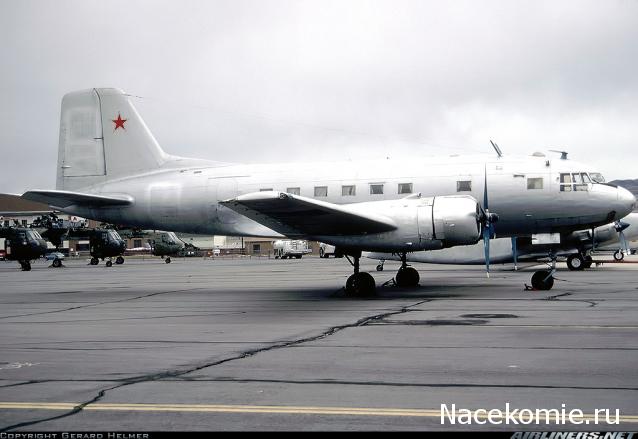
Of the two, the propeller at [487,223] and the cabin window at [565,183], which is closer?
the propeller at [487,223]

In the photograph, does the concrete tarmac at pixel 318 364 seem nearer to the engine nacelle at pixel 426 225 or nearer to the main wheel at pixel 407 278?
the engine nacelle at pixel 426 225

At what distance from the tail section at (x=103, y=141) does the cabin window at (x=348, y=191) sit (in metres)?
7.25

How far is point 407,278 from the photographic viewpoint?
24203mm

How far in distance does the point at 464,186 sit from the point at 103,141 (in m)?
13.5

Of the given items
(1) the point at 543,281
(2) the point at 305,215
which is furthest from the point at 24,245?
(1) the point at 543,281

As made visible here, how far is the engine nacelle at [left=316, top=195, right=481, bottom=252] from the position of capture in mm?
19234

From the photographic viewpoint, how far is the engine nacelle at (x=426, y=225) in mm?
19234

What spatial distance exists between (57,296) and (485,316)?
1562cm

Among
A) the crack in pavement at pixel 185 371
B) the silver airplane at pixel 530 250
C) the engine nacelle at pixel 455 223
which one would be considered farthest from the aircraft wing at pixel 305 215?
the silver airplane at pixel 530 250

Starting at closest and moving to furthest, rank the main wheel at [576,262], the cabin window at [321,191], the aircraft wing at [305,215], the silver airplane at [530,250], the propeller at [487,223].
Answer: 1. the aircraft wing at [305,215]
2. the propeller at [487,223]
3. the cabin window at [321,191]
4. the silver airplane at [530,250]
5. the main wheel at [576,262]

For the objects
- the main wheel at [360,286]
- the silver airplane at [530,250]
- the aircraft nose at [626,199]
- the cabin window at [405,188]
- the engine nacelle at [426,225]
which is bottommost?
the main wheel at [360,286]

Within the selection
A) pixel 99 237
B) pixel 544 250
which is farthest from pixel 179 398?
pixel 99 237

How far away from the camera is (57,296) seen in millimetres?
24109

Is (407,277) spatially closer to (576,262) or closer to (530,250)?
(530,250)
